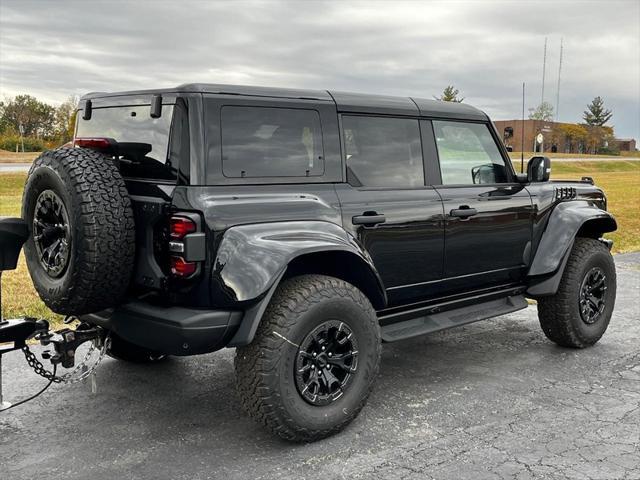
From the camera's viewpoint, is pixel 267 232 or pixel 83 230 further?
pixel 267 232

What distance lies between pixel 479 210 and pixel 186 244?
227 cm

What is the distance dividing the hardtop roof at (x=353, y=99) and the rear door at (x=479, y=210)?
0.10m

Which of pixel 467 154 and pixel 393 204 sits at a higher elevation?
pixel 467 154

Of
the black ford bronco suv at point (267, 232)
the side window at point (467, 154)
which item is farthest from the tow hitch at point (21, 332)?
the side window at point (467, 154)

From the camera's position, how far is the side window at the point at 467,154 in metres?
4.66

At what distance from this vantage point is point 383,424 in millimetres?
3893

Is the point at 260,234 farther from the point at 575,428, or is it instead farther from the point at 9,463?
the point at 575,428

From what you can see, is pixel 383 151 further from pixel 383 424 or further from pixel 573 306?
pixel 573 306

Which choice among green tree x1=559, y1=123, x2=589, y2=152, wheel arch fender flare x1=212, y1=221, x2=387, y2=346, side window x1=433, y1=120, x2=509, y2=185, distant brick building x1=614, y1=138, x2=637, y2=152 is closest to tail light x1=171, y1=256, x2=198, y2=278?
wheel arch fender flare x1=212, y1=221, x2=387, y2=346

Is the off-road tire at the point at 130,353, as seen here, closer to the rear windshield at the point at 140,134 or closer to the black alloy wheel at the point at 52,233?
the black alloy wheel at the point at 52,233

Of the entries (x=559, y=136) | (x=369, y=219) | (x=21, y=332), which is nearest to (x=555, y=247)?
(x=369, y=219)

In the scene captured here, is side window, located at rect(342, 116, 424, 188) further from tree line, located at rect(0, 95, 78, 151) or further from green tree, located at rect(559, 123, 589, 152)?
green tree, located at rect(559, 123, 589, 152)

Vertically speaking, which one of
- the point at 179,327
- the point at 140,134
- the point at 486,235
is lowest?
the point at 179,327

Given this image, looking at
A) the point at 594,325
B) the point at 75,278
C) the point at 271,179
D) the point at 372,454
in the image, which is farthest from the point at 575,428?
the point at 75,278
